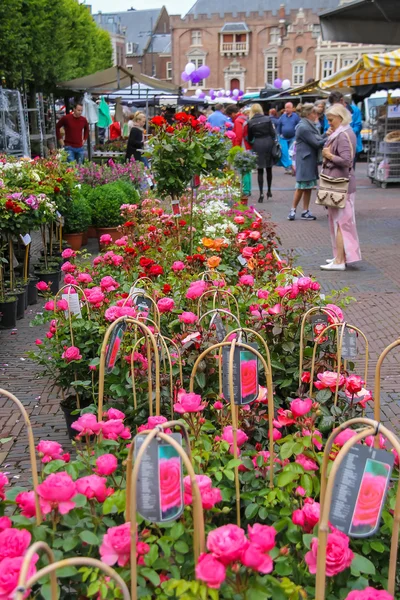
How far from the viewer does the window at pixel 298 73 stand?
71312 millimetres

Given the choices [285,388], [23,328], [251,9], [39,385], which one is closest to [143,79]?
[23,328]

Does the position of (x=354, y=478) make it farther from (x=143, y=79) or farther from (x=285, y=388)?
(x=143, y=79)

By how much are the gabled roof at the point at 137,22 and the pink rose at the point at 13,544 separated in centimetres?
8916

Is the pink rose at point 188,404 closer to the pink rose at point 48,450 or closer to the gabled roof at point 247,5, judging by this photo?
the pink rose at point 48,450

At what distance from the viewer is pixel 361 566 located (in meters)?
1.72

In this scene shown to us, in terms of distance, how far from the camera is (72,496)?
1708 mm

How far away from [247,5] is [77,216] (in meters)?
72.0

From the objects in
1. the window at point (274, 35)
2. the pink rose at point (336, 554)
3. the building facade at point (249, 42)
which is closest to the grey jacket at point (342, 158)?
the pink rose at point (336, 554)

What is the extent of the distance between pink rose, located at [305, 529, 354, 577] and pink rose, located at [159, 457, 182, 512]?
366 mm

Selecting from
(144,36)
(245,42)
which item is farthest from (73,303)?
(144,36)

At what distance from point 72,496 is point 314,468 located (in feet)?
2.53

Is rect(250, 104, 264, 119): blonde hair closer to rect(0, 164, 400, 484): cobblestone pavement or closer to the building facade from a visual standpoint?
rect(0, 164, 400, 484): cobblestone pavement

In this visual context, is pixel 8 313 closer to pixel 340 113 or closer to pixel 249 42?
pixel 340 113

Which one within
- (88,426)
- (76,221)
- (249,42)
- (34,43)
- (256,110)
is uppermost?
(249,42)
